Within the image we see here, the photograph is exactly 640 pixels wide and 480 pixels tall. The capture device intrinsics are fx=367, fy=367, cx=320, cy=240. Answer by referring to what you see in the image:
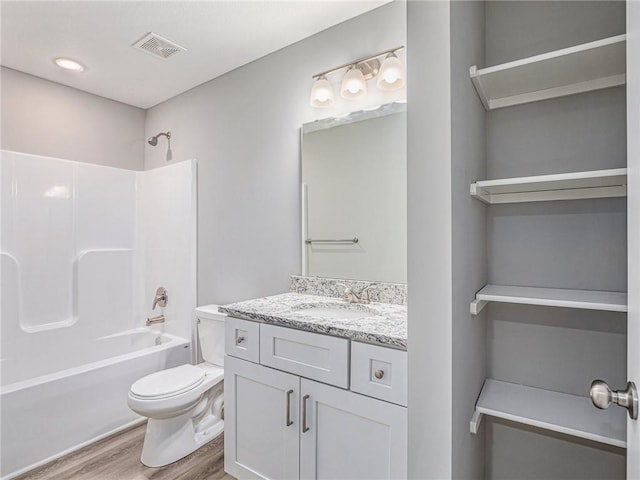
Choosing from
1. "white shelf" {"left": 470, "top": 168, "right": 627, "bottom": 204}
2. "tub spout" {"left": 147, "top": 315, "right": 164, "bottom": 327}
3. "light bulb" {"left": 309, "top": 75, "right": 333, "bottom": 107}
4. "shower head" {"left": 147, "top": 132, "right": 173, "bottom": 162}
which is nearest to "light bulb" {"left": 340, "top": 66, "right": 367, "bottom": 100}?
"light bulb" {"left": 309, "top": 75, "right": 333, "bottom": 107}

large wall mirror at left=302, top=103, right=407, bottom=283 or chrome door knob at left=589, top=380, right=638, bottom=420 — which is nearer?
chrome door knob at left=589, top=380, right=638, bottom=420

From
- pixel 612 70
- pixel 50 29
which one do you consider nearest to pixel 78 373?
pixel 50 29

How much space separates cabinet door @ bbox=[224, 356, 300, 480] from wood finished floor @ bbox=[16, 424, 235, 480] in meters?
0.23

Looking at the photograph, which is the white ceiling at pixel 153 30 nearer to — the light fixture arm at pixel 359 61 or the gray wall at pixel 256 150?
the gray wall at pixel 256 150

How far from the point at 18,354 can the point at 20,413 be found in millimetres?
710

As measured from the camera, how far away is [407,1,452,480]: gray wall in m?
1.10

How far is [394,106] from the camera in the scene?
1.84m

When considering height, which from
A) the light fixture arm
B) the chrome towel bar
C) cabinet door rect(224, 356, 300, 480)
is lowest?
cabinet door rect(224, 356, 300, 480)

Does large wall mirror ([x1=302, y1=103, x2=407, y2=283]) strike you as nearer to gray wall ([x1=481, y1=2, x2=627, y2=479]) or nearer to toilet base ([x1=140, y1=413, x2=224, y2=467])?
gray wall ([x1=481, y1=2, x2=627, y2=479])

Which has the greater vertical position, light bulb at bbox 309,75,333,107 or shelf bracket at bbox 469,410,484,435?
light bulb at bbox 309,75,333,107

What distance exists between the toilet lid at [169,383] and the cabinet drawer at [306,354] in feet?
2.23

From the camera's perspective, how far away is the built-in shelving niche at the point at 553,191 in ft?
3.79

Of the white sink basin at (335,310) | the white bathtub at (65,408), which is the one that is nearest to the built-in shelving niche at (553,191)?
the white sink basin at (335,310)

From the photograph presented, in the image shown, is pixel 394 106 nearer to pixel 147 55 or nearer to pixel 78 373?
pixel 147 55
